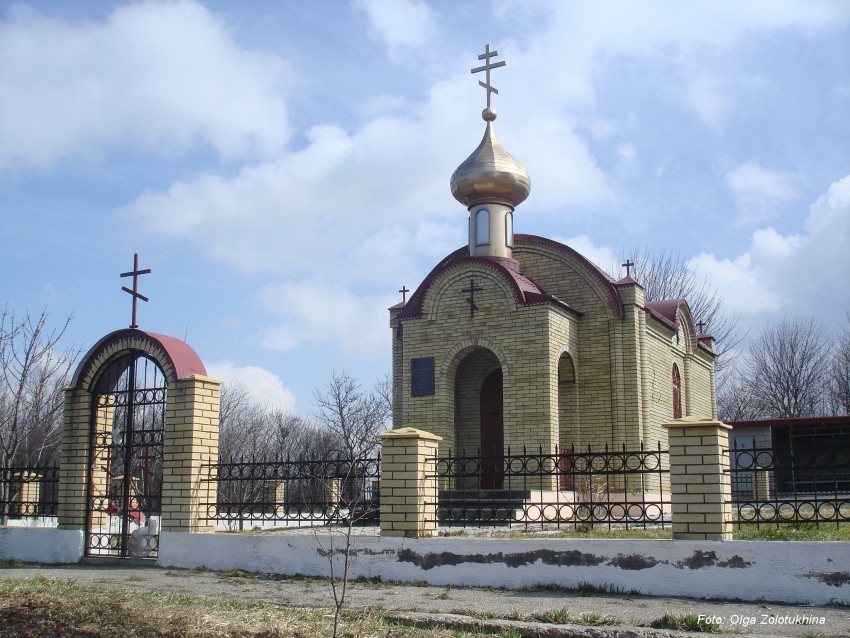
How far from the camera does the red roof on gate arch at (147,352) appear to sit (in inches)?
380

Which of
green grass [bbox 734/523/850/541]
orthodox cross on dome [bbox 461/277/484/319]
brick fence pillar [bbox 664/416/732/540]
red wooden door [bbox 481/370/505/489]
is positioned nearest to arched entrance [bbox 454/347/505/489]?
red wooden door [bbox 481/370/505/489]

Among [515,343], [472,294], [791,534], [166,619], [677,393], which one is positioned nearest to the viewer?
[166,619]

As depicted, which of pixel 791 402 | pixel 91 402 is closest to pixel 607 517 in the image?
pixel 91 402

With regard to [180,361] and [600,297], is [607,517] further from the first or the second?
[600,297]

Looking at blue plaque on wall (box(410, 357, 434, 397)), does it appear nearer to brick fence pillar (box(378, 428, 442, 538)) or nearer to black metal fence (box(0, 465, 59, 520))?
black metal fence (box(0, 465, 59, 520))

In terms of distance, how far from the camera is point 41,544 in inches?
400

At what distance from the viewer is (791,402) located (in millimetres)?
37219

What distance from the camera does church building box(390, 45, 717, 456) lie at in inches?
575

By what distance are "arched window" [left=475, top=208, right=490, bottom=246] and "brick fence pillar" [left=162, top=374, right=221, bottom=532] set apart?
8158 mm

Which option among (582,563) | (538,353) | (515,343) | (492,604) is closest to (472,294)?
(515,343)

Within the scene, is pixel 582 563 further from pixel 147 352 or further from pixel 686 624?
pixel 147 352

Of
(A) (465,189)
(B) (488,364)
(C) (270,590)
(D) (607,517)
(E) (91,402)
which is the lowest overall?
(C) (270,590)

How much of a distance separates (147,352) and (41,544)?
104 inches

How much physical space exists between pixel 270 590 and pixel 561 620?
2.95 metres
